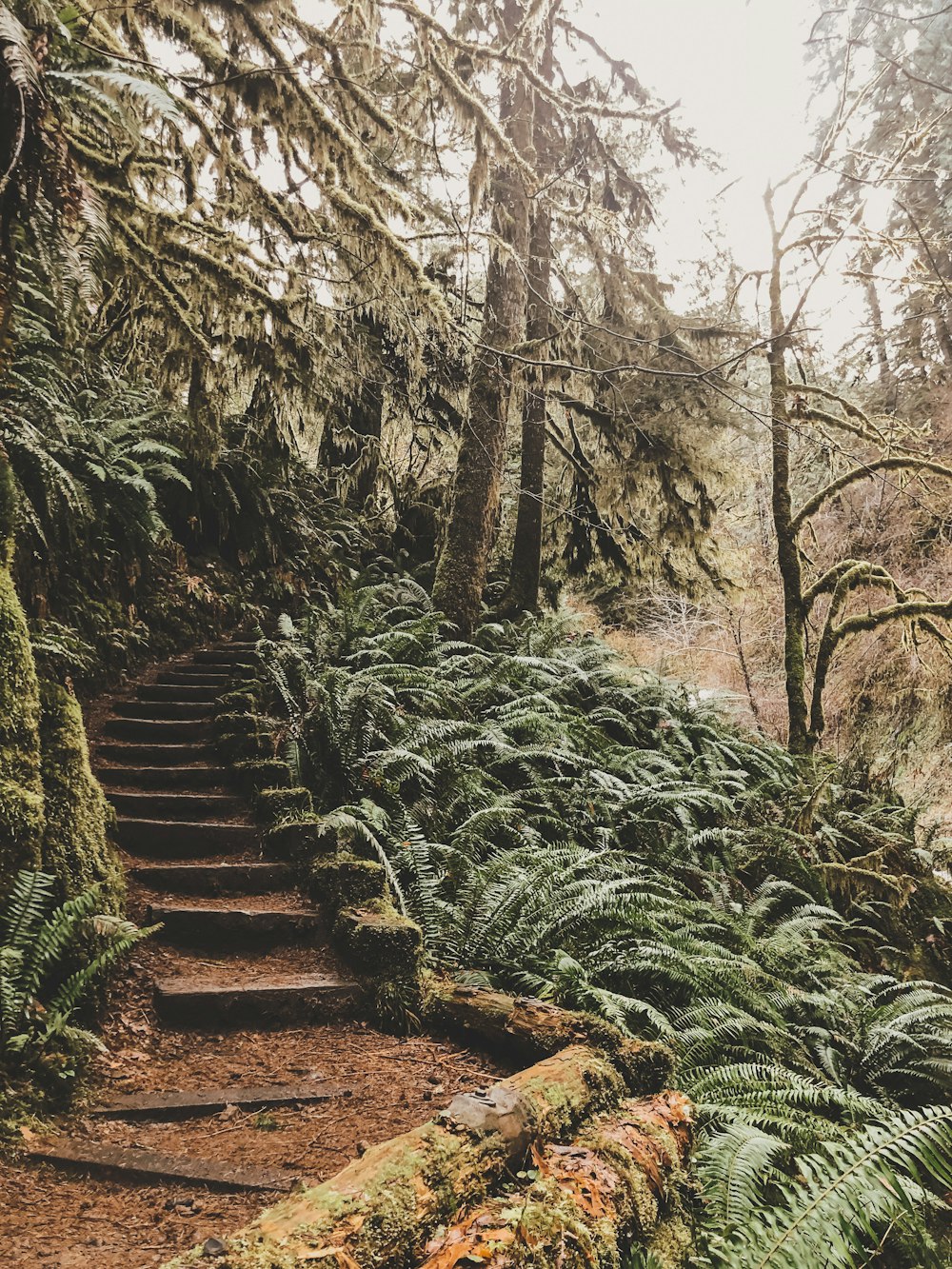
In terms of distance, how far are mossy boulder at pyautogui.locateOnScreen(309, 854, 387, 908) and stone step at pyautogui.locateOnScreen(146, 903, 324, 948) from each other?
5.6 inches

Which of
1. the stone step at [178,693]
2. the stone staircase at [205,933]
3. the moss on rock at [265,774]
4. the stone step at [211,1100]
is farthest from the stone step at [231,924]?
the stone step at [178,693]

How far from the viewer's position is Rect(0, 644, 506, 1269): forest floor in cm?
177

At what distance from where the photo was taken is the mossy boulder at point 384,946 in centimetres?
317

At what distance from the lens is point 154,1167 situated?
6.64 ft

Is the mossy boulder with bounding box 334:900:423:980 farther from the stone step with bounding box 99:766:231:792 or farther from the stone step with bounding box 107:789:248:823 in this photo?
the stone step with bounding box 99:766:231:792

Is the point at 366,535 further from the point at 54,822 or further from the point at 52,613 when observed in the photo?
the point at 54,822

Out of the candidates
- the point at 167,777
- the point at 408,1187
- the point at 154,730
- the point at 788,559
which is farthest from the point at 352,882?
the point at 788,559

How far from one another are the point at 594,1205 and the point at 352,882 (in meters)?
2.20

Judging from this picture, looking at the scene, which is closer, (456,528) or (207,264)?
(207,264)

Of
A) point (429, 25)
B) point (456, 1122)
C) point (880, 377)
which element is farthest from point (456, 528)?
point (880, 377)

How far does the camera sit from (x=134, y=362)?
7422mm

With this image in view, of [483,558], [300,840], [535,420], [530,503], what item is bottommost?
[300,840]

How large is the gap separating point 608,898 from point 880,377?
14.0 metres

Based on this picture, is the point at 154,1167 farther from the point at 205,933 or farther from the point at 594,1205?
the point at 205,933
